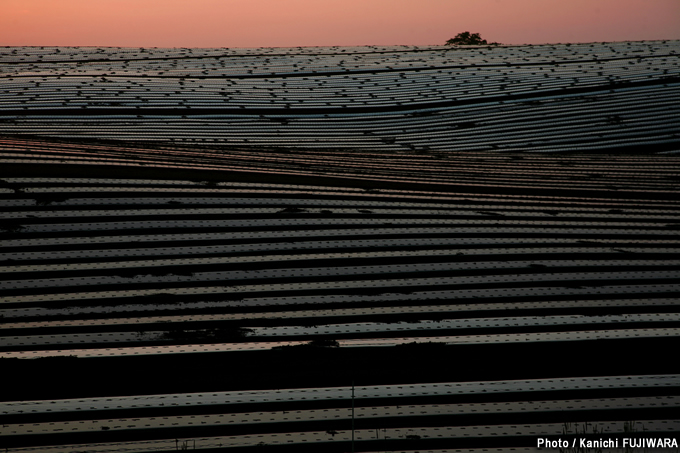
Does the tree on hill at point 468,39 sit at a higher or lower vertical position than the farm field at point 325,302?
higher

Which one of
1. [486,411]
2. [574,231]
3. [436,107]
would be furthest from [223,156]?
[436,107]

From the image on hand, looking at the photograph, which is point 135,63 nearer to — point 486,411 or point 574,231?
point 574,231

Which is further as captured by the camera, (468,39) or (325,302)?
(468,39)

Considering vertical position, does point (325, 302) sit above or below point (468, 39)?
below

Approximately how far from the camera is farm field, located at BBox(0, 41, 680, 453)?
17.1ft

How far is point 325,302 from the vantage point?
691 centimetres

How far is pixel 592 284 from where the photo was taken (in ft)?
24.3

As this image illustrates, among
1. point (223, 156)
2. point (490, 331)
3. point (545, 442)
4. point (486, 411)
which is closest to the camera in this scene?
point (545, 442)

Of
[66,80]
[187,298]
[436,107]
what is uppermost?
[66,80]

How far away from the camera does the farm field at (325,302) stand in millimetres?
5203

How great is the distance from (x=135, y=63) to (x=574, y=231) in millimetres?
25304

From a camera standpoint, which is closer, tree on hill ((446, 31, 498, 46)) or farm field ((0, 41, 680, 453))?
farm field ((0, 41, 680, 453))

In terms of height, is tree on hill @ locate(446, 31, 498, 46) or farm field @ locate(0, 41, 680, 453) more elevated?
tree on hill @ locate(446, 31, 498, 46)

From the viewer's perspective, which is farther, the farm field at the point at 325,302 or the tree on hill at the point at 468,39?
the tree on hill at the point at 468,39
